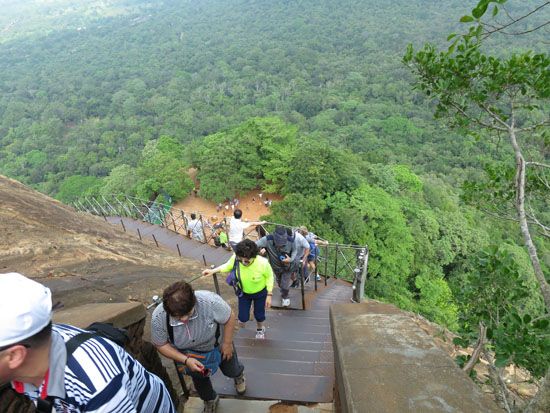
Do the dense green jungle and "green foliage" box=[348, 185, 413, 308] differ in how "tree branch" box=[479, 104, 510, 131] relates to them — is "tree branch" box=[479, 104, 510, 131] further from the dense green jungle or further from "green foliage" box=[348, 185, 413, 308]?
"green foliage" box=[348, 185, 413, 308]

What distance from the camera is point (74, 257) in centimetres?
521

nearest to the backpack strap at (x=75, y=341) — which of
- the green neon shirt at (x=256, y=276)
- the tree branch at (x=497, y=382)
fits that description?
the green neon shirt at (x=256, y=276)

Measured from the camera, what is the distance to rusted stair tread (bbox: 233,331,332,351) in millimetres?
3777

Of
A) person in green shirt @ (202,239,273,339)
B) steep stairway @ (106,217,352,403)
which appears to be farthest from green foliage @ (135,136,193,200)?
person in green shirt @ (202,239,273,339)

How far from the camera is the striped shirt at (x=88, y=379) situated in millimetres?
1205

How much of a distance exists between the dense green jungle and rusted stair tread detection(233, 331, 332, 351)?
138 cm

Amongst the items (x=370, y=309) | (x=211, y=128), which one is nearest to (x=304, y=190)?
(x=370, y=309)

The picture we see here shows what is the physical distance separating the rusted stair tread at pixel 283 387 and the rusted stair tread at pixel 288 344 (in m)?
0.60

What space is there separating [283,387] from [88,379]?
6.76 feet

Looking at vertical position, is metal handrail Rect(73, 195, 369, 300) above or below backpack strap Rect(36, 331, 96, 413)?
below

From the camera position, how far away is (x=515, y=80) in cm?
331

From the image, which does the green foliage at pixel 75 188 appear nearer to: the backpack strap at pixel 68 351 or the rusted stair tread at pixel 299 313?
Result: the rusted stair tread at pixel 299 313

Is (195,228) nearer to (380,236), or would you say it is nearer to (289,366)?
(289,366)

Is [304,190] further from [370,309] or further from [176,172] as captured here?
[370,309]
